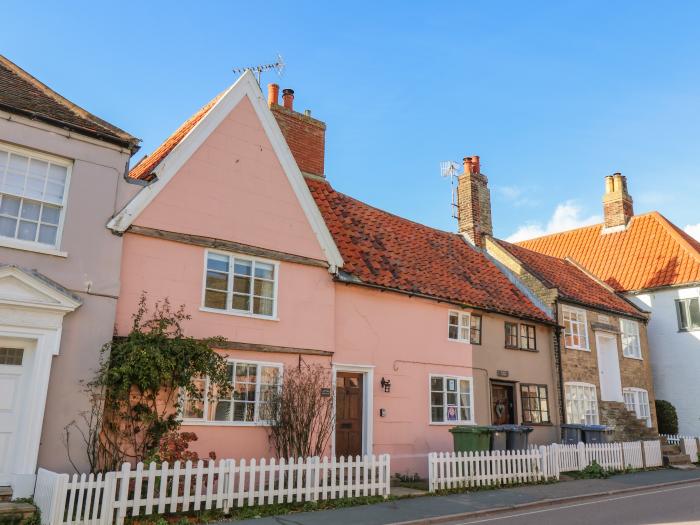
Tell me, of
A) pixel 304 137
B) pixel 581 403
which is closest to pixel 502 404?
pixel 581 403

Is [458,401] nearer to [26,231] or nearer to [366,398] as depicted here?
[366,398]

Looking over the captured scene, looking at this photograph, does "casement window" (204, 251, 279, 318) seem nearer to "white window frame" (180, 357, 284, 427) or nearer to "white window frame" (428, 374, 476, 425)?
"white window frame" (180, 357, 284, 427)

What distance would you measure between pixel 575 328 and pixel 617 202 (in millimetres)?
11806

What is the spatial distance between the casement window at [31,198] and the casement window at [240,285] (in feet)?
10.2

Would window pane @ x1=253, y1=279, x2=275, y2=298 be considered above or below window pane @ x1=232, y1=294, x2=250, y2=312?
above

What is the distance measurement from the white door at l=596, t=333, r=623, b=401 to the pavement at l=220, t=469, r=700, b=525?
8.14m

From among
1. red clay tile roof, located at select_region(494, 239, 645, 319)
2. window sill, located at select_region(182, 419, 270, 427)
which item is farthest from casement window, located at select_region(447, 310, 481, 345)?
window sill, located at select_region(182, 419, 270, 427)

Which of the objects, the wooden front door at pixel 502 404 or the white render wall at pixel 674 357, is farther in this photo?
the white render wall at pixel 674 357

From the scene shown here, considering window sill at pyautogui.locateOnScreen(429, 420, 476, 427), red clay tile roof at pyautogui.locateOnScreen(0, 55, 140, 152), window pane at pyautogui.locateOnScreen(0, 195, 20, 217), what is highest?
red clay tile roof at pyautogui.locateOnScreen(0, 55, 140, 152)

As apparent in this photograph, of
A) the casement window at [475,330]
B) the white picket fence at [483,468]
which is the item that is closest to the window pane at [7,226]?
the white picket fence at [483,468]

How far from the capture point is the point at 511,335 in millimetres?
19078

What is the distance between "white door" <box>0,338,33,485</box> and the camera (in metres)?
9.62

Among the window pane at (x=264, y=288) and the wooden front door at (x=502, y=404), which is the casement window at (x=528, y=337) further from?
the window pane at (x=264, y=288)

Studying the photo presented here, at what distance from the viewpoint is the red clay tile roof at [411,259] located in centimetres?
1612
